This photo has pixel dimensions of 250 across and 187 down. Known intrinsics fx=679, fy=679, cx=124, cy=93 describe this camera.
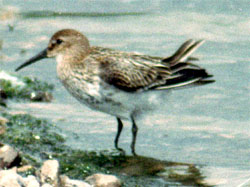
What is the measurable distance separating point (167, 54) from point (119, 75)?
7.92ft

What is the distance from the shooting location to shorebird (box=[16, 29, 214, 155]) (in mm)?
7508

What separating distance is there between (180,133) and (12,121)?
193 centimetres

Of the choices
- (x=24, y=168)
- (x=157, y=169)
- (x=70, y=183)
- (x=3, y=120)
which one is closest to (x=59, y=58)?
(x=3, y=120)

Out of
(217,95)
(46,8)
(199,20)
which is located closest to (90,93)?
Result: (217,95)

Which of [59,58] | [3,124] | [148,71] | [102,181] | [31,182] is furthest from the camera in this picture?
[59,58]

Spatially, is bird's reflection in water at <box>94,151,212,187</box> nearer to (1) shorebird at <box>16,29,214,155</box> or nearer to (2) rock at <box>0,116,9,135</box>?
(1) shorebird at <box>16,29,214,155</box>

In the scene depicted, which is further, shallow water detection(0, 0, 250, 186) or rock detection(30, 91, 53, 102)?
rock detection(30, 91, 53, 102)

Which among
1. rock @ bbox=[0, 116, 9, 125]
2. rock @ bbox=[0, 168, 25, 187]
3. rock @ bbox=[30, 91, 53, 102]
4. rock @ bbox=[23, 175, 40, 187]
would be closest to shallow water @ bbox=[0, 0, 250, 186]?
rock @ bbox=[30, 91, 53, 102]

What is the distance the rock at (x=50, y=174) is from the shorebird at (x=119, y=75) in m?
1.87

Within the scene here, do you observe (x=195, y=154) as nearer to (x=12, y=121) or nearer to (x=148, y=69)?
(x=148, y=69)

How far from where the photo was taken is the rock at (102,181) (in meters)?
5.94

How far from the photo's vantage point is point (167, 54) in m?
9.85

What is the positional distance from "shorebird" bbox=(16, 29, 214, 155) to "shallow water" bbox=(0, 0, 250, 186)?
1.20ft

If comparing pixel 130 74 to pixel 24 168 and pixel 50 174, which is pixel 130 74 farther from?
pixel 50 174
